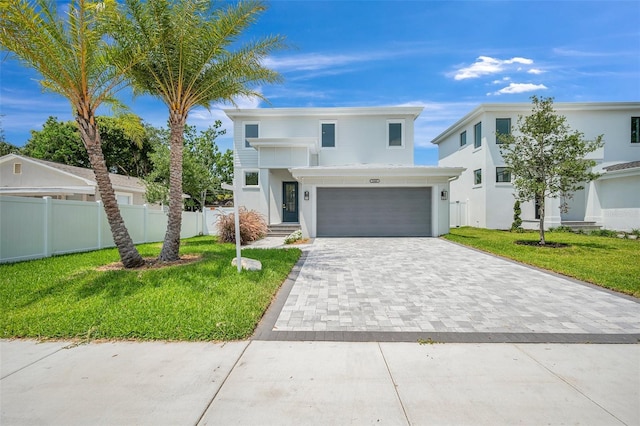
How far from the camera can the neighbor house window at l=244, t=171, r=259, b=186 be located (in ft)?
59.2

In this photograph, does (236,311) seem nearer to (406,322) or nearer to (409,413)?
(406,322)

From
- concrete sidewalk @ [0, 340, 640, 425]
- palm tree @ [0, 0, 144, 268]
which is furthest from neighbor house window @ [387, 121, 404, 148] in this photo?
concrete sidewalk @ [0, 340, 640, 425]

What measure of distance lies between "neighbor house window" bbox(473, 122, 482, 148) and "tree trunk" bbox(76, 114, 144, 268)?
60.7 ft

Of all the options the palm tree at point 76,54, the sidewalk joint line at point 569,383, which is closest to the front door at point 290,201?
the palm tree at point 76,54

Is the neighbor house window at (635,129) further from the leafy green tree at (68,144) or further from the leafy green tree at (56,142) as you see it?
the leafy green tree at (56,142)

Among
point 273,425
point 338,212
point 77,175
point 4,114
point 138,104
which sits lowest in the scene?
point 273,425

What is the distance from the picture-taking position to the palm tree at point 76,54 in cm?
582

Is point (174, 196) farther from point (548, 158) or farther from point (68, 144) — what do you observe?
point (68, 144)

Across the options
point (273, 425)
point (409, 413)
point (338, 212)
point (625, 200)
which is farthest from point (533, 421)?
point (625, 200)

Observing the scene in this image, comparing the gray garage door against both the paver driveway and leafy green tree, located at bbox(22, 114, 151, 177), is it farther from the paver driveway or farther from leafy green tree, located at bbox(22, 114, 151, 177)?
leafy green tree, located at bbox(22, 114, 151, 177)

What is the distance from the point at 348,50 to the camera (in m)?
13.5

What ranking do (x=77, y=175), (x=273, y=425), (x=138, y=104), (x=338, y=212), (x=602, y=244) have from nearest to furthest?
(x=273, y=425), (x=138, y=104), (x=602, y=244), (x=338, y=212), (x=77, y=175)

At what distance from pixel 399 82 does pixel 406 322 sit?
14.7 meters

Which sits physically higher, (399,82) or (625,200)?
(399,82)
